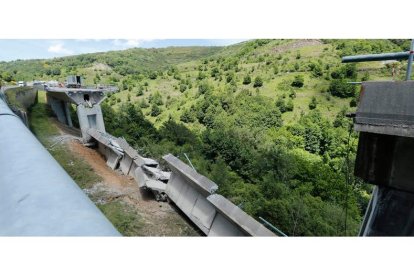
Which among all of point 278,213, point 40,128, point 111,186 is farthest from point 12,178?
point 40,128

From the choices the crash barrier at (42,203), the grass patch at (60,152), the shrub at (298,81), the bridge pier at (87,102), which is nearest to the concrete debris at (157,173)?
the grass patch at (60,152)

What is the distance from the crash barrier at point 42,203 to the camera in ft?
4.22

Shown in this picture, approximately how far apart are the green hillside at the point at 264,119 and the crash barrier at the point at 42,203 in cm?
1235

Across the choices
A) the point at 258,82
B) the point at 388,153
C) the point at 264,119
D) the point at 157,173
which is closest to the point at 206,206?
the point at 157,173

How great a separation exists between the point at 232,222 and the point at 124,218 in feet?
10.3

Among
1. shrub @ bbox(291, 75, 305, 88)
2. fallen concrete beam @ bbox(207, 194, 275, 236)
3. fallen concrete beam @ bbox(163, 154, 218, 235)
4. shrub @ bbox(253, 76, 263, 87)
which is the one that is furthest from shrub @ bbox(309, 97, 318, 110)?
fallen concrete beam @ bbox(207, 194, 275, 236)

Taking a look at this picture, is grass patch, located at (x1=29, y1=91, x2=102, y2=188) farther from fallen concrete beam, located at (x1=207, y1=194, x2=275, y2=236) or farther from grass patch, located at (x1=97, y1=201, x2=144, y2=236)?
fallen concrete beam, located at (x1=207, y1=194, x2=275, y2=236)

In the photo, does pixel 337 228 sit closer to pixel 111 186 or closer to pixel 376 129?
pixel 111 186

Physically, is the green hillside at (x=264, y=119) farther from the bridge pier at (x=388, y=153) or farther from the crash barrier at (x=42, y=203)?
the crash barrier at (x=42, y=203)

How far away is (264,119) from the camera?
61.5 m

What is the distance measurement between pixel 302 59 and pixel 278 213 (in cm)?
7628

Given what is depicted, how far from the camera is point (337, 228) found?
14219mm

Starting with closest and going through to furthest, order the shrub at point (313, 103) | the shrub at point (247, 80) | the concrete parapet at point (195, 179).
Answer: the concrete parapet at point (195, 179), the shrub at point (313, 103), the shrub at point (247, 80)

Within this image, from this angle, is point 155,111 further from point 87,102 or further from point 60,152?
point 60,152
